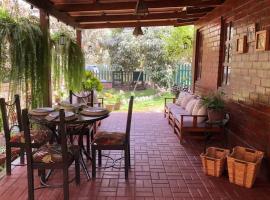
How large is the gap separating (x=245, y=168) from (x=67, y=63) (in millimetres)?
3008

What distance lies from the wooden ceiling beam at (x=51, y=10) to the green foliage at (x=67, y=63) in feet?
1.10

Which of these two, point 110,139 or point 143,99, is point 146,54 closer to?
point 143,99

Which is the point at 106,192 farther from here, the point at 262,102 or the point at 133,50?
the point at 133,50

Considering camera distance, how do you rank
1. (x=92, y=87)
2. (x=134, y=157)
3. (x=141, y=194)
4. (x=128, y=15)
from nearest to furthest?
(x=141, y=194) < (x=134, y=157) < (x=128, y=15) < (x=92, y=87)

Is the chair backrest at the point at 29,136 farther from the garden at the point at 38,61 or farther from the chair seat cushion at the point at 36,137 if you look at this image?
the garden at the point at 38,61

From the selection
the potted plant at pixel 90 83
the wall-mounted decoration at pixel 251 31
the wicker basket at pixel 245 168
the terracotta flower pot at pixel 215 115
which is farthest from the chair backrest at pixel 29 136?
the potted plant at pixel 90 83

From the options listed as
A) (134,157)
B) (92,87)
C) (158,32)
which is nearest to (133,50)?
(158,32)

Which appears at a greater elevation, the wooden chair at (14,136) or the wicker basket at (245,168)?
the wooden chair at (14,136)

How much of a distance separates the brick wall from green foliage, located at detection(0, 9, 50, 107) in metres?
2.53

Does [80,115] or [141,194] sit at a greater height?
[80,115]

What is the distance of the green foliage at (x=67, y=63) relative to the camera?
4.00 meters

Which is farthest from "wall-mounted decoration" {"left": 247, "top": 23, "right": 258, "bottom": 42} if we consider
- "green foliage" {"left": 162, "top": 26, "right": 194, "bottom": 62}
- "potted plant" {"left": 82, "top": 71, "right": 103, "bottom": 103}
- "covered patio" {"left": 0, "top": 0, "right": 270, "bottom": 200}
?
"green foliage" {"left": 162, "top": 26, "right": 194, "bottom": 62}

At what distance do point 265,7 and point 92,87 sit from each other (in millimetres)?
4118

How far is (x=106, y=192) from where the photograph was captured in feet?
8.92
